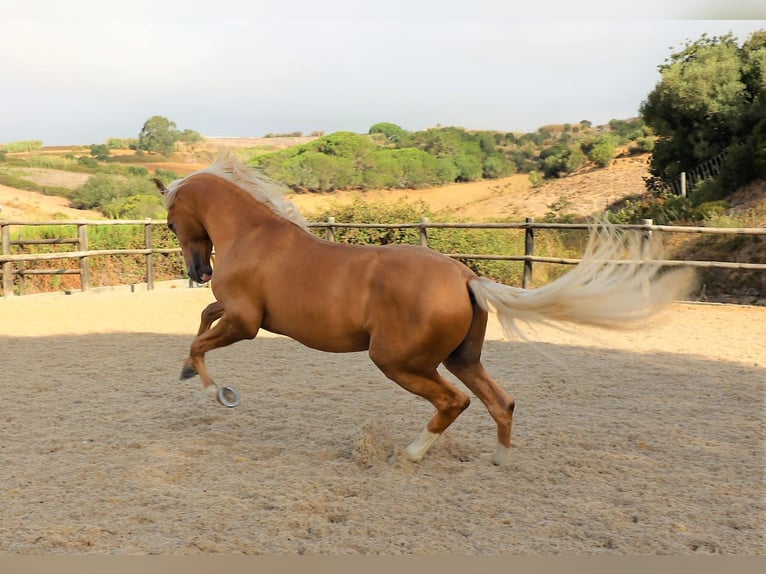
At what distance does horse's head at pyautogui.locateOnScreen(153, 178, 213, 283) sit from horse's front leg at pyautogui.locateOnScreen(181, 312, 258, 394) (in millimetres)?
272

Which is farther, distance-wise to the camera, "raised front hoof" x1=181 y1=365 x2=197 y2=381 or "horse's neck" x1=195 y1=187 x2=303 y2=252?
"raised front hoof" x1=181 y1=365 x2=197 y2=381

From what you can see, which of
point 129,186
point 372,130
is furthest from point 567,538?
point 372,130

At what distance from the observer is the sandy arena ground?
3.08 metres

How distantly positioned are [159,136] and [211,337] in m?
65.6

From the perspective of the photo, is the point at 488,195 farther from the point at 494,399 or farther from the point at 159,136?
the point at 494,399

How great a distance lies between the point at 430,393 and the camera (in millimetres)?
3971

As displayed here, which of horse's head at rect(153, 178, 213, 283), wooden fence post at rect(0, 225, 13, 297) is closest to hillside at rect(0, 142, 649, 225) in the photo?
wooden fence post at rect(0, 225, 13, 297)

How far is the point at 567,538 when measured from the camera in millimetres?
3086

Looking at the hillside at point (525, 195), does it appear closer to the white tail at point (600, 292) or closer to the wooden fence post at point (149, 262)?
the wooden fence post at point (149, 262)

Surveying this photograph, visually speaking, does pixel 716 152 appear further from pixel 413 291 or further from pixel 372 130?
pixel 372 130

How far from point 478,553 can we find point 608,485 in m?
1.20

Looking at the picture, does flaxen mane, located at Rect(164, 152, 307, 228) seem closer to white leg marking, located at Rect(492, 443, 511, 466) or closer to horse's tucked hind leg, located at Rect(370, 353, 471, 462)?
horse's tucked hind leg, located at Rect(370, 353, 471, 462)

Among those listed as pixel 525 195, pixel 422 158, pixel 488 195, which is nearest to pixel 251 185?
pixel 525 195

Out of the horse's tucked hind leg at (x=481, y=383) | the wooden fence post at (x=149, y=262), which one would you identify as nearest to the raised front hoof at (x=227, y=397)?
the horse's tucked hind leg at (x=481, y=383)
